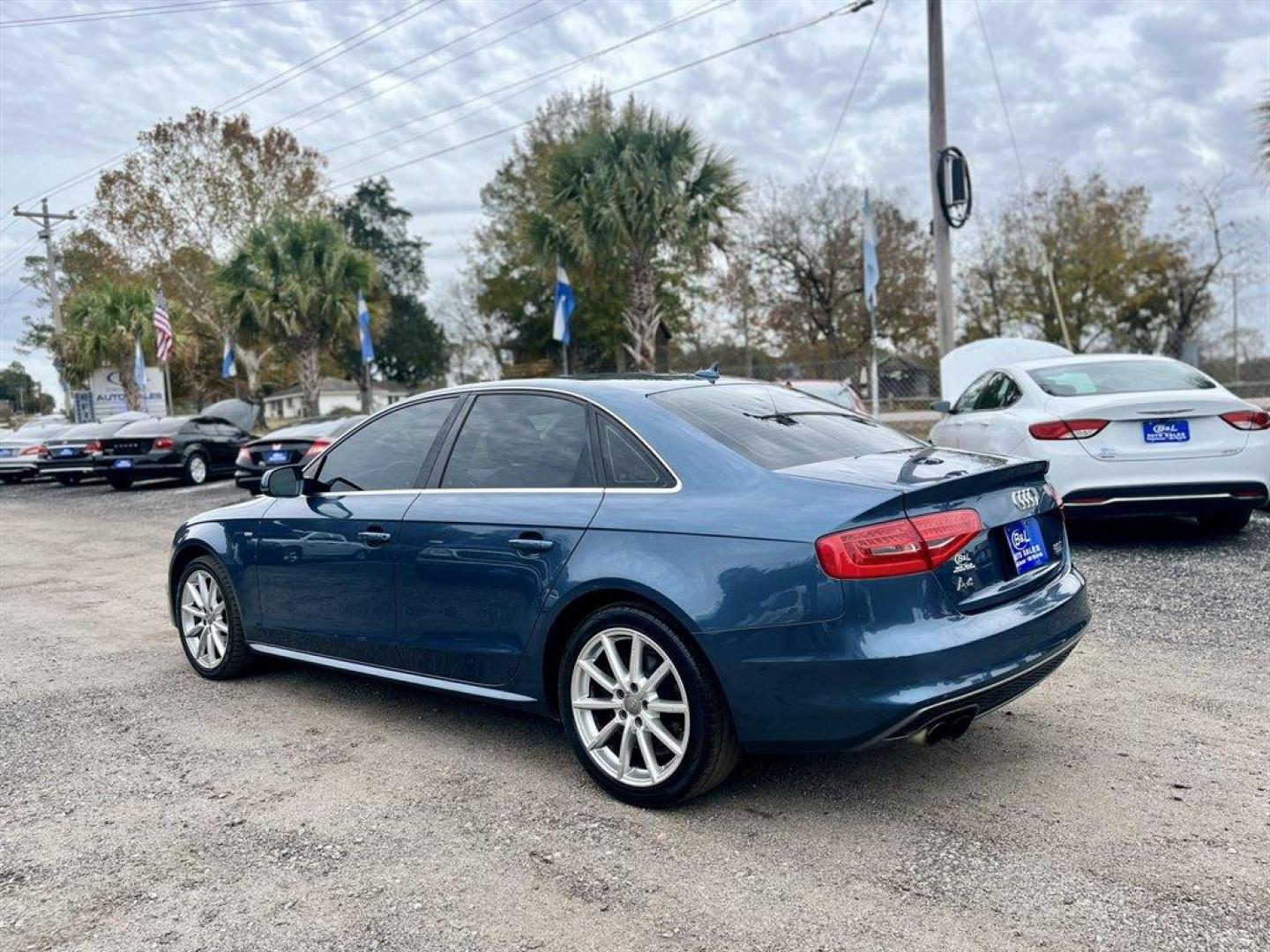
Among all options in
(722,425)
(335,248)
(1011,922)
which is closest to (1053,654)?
(1011,922)

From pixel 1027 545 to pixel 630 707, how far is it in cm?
150

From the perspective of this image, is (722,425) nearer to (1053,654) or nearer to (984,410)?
(1053,654)

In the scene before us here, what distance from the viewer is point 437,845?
10.9 feet

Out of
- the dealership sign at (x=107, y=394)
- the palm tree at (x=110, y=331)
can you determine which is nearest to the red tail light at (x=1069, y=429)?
the dealership sign at (x=107, y=394)

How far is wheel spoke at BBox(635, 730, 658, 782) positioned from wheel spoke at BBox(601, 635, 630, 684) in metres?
0.19

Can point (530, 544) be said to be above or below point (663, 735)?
above

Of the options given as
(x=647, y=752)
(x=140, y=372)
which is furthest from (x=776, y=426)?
(x=140, y=372)

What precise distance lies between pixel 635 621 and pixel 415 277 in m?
73.5

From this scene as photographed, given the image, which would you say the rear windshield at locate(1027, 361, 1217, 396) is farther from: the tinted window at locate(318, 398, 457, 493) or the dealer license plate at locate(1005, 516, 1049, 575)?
the tinted window at locate(318, 398, 457, 493)

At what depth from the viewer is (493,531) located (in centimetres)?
390

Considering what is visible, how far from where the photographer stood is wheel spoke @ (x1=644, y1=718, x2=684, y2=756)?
342cm

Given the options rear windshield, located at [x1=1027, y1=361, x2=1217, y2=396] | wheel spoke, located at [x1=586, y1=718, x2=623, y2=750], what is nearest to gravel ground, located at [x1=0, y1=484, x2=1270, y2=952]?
wheel spoke, located at [x1=586, y1=718, x2=623, y2=750]

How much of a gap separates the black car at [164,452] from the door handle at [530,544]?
1756 cm

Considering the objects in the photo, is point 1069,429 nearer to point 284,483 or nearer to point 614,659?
point 614,659
